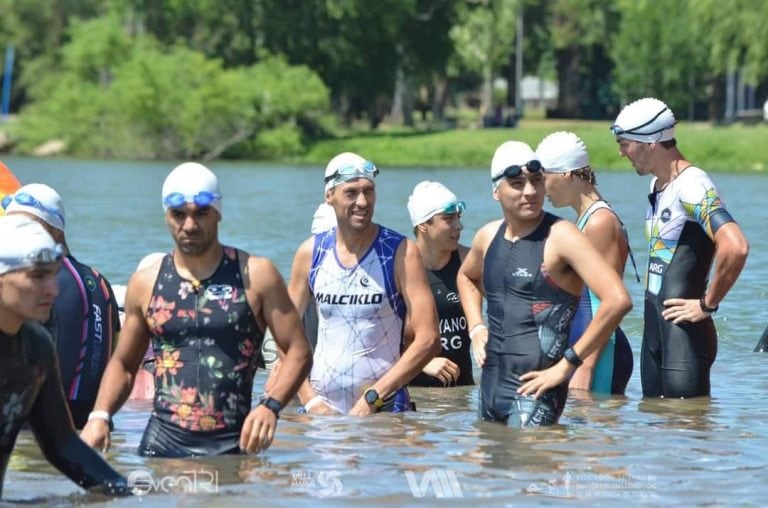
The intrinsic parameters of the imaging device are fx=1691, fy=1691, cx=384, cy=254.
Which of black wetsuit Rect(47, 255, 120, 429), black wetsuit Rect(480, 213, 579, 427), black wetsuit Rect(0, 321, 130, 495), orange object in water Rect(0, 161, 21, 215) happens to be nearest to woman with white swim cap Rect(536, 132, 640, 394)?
black wetsuit Rect(480, 213, 579, 427)

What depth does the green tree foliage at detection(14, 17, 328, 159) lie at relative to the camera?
2702 inches

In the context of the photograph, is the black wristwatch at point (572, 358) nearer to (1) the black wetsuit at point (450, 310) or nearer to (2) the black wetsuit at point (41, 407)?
(2) the black wetsuit at point (41, 407)

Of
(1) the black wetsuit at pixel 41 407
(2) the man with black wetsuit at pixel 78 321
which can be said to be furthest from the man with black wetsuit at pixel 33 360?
(2) the man with black wetsuit at pixel 78 321

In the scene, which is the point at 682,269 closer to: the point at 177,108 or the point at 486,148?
the point at 486,148

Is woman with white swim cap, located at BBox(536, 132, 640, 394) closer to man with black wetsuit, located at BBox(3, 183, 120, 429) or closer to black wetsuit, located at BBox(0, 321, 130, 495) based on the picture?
man with black wetsuit, located at BBox(3, 183, 120, 429)

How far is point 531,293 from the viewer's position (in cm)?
845

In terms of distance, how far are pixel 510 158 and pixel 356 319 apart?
1.26 meters

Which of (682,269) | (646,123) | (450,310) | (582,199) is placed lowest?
(450,310)

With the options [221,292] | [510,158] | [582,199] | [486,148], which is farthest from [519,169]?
[486,148]

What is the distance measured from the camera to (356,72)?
78.7 m

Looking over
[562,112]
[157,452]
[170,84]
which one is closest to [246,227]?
[157,452]

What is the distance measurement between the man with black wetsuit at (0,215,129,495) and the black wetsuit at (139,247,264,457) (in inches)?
24.7

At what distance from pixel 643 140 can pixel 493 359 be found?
184cm

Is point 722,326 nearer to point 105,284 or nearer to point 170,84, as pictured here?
point 105,284
